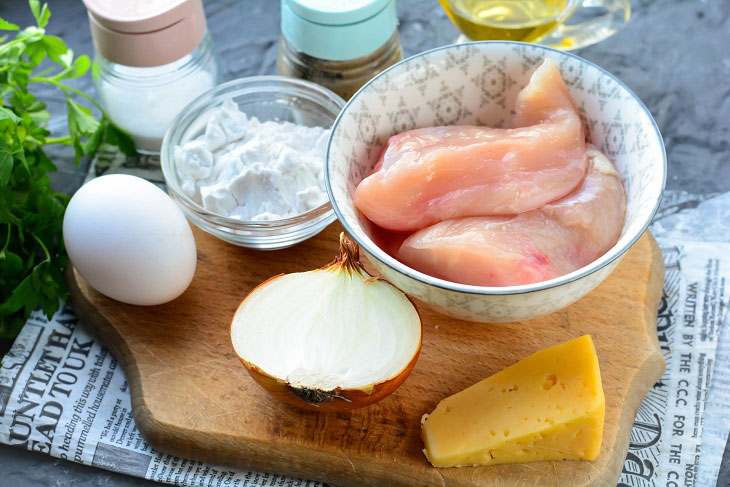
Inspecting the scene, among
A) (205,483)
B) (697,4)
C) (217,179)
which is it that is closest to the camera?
(205,483)

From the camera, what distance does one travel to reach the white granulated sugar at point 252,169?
1618mm

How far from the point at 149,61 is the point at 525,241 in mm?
915

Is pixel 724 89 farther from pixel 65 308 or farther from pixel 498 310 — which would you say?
pixel 65 308

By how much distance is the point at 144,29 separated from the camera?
1.69m

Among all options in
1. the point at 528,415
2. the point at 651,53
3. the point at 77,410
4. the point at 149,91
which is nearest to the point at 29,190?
the point at 149,91

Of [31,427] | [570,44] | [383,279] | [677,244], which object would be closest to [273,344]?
[383,279]

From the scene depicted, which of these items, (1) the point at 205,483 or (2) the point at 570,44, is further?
(2) the point at 570,44

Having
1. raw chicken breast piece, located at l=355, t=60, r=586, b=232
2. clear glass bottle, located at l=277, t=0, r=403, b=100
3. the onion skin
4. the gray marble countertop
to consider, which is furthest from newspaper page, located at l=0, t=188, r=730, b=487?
clear glass bottle, located at l=277, t=0, r=403, b=100

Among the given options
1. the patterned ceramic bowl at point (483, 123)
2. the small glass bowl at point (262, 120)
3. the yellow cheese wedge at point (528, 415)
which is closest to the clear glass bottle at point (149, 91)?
the small glass bowl at point (262, 120)

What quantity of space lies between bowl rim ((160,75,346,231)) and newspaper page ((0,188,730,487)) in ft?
1.13

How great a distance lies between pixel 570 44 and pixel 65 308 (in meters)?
1.34

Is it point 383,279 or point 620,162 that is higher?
point 620,162

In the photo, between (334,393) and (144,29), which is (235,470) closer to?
(334,393)

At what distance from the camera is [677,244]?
1725mm
